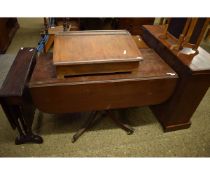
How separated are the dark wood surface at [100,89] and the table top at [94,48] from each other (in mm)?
124

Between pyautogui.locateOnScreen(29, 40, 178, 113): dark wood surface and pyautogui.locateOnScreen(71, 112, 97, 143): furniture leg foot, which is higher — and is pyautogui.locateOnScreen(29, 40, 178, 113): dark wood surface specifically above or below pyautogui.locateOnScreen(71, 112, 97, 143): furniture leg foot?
above

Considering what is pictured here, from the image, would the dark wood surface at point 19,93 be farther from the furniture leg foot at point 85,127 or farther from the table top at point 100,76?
the furniture leg foot at point 85,127

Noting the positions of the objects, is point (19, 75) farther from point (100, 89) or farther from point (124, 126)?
point (124, 126)

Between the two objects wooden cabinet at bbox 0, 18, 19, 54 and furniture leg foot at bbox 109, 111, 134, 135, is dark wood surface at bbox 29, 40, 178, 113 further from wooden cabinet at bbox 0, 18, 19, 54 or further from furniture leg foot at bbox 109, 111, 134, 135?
wooden cabinet at bbox 0, 18, 19, 54

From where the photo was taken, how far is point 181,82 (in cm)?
132

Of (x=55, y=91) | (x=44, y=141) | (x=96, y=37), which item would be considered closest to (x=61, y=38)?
(x=96, y=37)

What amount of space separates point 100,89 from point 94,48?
0.27 meters

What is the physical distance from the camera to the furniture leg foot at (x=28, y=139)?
150 centimetres

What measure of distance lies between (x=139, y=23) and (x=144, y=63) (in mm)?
1847

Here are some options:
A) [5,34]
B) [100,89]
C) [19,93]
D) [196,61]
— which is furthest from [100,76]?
[5,34]

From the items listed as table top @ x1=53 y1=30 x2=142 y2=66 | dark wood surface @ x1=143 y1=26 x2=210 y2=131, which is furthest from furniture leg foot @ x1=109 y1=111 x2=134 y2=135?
table top @ x1=53 y1=30 x2=142 y2=66

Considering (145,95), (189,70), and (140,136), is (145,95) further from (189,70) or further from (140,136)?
(140,136)

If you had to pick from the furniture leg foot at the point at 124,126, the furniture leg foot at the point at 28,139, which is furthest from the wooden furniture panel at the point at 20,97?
the furniture leg foot at the point at 124,126

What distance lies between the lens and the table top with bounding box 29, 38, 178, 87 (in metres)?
1.18
